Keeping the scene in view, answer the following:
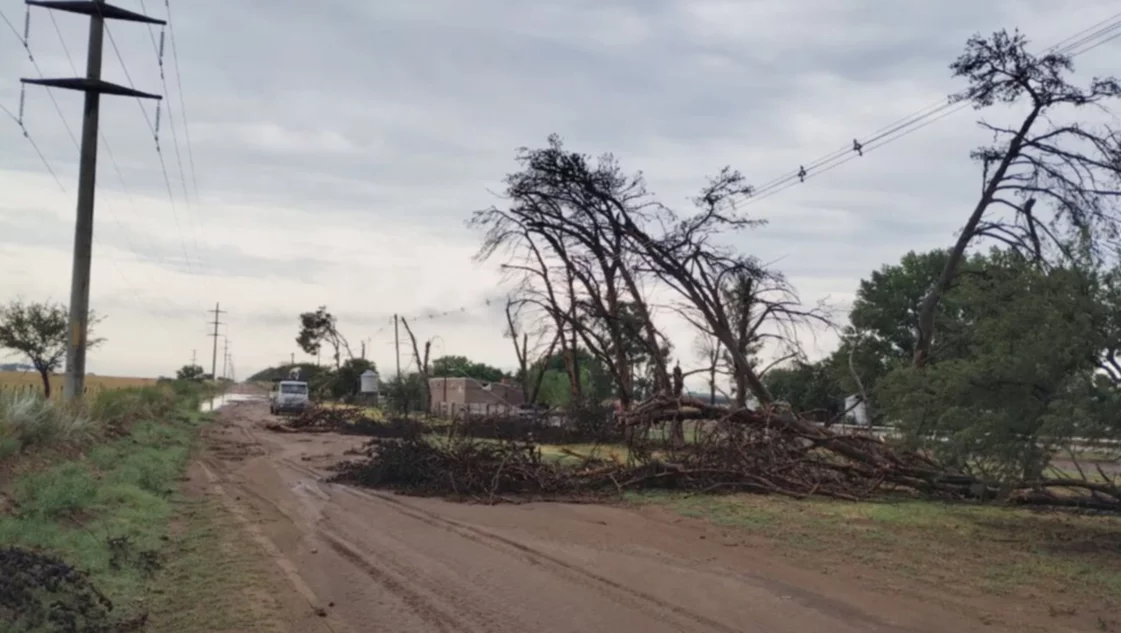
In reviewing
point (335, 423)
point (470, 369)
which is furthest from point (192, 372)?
point (335, 423)

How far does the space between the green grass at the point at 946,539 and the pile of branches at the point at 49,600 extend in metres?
7.20

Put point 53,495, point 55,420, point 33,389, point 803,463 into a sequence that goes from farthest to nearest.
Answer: point 33,389 → point 55,420 → point 803,463 → point 53,495

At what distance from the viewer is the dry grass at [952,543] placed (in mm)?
10328

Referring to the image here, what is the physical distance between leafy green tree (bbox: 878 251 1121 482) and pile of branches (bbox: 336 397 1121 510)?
244 cm

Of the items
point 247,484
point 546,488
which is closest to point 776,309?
point 546,488

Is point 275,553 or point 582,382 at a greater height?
point 582,382

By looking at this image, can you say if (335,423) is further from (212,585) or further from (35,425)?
(212,585)

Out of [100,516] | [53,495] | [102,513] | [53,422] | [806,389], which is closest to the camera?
[53,495]

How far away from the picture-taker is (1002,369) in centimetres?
1323

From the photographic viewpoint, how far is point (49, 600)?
7.92 metres

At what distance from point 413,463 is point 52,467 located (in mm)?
5900

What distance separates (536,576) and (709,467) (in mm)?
8524

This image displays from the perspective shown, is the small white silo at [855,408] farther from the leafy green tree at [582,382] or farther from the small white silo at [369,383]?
the small white silo at [369,383]

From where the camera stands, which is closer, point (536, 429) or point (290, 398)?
point (536, 429)
